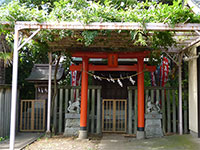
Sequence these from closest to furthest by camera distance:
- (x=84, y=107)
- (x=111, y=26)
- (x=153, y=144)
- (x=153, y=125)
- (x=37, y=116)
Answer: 1. (x=111, y=26)
2. (x=153, y=144)
3. (x=84, y=107)
4. (x=153, y=125)
5. (x=37, y=116)

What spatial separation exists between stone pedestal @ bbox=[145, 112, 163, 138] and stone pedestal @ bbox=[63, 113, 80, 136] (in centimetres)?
249

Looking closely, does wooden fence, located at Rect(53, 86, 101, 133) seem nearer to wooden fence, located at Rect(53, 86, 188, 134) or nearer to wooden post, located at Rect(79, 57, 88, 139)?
wooden fence, located at Rect(53, 86, 188, 134)

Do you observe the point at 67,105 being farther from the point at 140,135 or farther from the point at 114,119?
the point at 140,135

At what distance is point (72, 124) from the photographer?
7.75 metres

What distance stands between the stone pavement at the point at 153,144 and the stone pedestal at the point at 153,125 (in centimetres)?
62

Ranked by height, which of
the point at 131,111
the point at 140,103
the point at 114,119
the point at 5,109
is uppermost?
the point at 140,103

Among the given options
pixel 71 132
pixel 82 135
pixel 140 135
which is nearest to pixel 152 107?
pixel 140 135

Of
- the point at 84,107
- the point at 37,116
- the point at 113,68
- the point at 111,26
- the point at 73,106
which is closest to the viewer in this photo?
the point at 111,26

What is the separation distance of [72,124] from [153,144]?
300cm

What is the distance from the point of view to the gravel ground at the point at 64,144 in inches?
231

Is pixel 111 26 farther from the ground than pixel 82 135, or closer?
farther from the ground

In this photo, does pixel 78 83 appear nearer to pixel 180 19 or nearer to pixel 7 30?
pixel 7 30

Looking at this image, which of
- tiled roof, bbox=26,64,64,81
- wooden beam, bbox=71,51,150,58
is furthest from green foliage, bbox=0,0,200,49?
tiled roof, bbox=26,64,64,81

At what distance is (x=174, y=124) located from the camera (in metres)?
8.00
